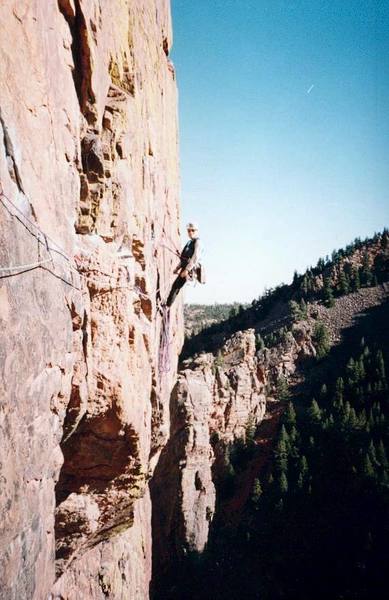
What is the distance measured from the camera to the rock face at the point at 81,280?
167 inches

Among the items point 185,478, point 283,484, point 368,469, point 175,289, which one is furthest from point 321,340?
point 175,289

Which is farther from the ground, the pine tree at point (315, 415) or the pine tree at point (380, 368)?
the pine tree at point (380, 368)

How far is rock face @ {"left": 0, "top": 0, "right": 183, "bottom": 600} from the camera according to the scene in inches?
167

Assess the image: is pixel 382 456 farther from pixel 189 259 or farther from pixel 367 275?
pixel 367 275

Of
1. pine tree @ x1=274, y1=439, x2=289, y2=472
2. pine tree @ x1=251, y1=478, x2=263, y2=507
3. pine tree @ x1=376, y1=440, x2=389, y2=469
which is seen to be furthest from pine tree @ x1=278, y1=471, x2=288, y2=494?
pine tree @ x1=376, y1=440, x2=389, y2=469

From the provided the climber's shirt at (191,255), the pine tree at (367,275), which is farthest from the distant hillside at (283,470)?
the climber's shirt at (191,255)

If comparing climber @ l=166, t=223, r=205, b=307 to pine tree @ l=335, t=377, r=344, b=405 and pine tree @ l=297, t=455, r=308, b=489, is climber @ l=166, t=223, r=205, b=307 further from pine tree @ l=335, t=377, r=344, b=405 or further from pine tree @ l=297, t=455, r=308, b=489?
pine tree @ l=335, t=377, r=344, b=405

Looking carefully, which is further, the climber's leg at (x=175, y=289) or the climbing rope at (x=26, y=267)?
the climber's leg at (x=175, y=289)

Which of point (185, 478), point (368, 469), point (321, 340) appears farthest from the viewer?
point (321, 340)

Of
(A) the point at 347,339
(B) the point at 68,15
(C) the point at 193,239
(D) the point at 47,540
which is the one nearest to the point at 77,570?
(D) the point at 47,540

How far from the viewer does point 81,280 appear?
672 cm

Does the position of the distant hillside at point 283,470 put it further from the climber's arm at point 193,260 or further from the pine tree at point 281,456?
the climber's arm at point 193,260

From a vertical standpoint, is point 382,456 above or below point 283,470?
above

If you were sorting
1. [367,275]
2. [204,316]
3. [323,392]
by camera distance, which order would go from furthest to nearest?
[204,316], [367,275], [323,392]
